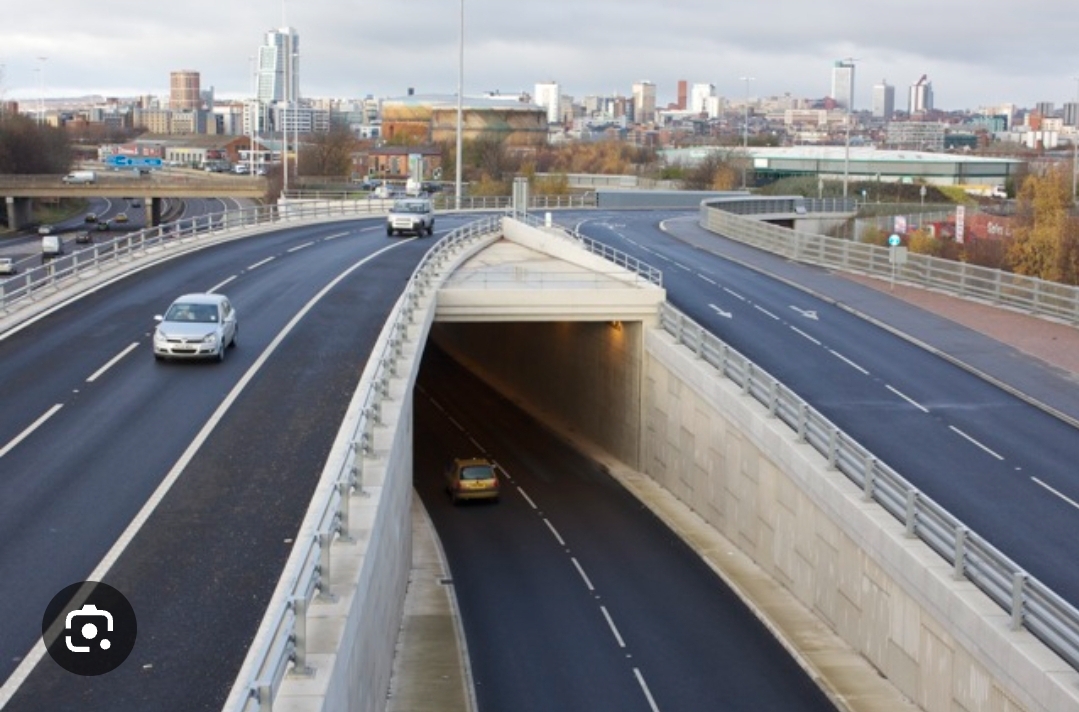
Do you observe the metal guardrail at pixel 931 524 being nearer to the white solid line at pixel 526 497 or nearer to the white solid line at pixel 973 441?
the white solid line at pixel 973 441

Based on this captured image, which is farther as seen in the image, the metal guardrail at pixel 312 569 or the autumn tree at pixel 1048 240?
the autumn tree at pixel 1048 240

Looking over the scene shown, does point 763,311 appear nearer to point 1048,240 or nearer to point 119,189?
point 1048,240

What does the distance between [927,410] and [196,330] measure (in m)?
15.6

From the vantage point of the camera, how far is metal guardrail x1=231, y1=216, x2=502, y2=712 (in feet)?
38.3

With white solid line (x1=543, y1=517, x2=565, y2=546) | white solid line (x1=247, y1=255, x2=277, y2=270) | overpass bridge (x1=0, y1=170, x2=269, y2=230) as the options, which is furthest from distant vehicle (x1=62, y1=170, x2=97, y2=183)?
white solid line (x1=543, y1=517, x2=565, y2=546)

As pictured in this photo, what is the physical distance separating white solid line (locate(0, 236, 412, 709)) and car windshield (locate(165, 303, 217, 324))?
1347mm

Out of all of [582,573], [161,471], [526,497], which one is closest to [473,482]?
[526,497]

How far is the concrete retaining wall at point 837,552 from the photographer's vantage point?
1934cm

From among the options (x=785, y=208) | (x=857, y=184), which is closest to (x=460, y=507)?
(x=785, y=208)

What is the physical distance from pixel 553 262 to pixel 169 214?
11538 centimetres

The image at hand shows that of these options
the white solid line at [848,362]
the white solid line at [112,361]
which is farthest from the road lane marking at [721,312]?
the white solid line at [112,361]

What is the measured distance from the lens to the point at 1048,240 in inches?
2813

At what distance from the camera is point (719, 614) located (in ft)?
90.5

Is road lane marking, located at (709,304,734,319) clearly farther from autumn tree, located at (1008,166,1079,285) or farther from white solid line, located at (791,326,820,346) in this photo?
autumn tree, located at (1008,166,1079,285)
